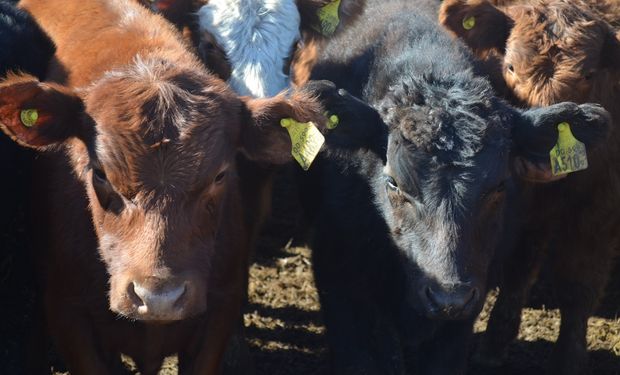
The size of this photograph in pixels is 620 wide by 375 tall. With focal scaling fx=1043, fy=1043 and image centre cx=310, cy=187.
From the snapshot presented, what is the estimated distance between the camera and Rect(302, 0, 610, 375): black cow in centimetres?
483

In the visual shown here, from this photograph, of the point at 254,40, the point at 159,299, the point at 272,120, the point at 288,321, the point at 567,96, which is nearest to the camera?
the point at 159,299

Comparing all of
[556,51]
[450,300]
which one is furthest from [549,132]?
[450,300]

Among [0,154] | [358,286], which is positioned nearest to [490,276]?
[358,286]

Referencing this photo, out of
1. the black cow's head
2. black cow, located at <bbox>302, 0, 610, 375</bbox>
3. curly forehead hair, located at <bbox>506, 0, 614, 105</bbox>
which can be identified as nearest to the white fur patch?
black cow, located at <bbox>302, 0, 610, 375</bbox>

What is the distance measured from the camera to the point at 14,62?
530cm

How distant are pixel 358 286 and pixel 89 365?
1.46 m

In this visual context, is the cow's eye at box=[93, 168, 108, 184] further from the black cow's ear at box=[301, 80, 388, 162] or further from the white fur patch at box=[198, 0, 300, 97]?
the white fur patch at box=[198, 0, 300, 97]

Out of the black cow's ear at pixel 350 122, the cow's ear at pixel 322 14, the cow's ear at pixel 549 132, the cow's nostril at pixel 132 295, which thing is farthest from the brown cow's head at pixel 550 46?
the cow's nostril at pixel 132 295

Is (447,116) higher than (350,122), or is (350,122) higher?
(447,116)

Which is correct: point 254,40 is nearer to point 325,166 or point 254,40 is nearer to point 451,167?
point 325,166

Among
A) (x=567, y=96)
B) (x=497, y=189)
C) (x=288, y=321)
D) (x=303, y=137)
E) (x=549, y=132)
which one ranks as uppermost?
(x=303, y=137)

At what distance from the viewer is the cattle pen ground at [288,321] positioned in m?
5.68

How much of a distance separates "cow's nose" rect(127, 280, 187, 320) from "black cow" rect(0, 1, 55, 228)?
146 cm

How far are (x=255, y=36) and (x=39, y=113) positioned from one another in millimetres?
2142
